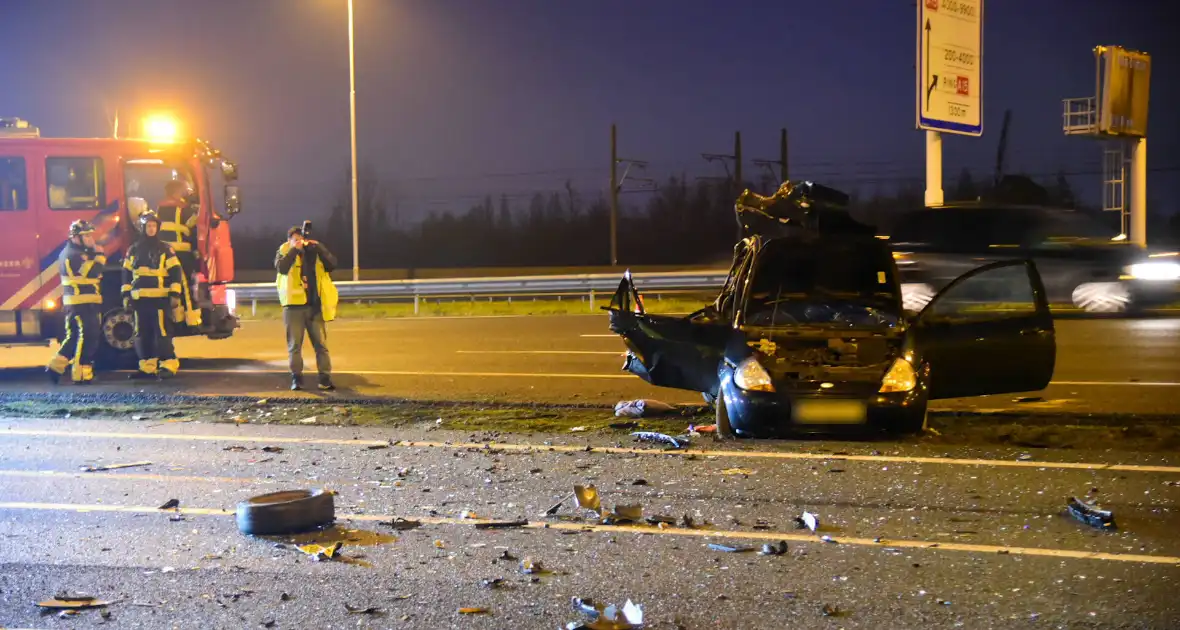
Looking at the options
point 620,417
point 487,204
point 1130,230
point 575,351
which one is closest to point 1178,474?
point 620,417

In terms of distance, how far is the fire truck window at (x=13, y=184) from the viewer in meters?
14.4

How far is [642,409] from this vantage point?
388 inches

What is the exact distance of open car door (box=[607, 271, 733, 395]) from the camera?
8.63m

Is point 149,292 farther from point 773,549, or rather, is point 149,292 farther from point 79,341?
point 773,549

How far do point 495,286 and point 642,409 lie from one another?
1992 centimetres

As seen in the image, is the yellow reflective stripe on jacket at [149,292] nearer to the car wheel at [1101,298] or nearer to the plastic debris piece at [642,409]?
the plastic debris piece at [642,409]

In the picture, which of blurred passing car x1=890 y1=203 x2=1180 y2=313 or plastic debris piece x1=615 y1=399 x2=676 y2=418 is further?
blurred passing car x1=890 y1=203 x2=1180 y2=313

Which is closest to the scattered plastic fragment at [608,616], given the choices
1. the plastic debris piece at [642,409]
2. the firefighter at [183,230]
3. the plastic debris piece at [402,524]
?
the plastic debris piece at [402,524]

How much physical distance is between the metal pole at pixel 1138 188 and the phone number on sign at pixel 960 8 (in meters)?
13.3

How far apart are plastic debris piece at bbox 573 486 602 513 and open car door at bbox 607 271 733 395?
7.79 ft

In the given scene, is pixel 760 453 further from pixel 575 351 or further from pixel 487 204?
pixel 487 204

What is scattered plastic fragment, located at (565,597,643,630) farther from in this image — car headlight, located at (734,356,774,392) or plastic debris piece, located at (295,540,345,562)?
car headlight, located at (734,356,774,392)

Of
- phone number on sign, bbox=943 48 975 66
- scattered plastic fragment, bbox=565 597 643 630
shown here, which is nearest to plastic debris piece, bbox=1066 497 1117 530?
scattered plastic fragment, bbox=565 597 643 630

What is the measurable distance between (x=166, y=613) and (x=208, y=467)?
3.39m
